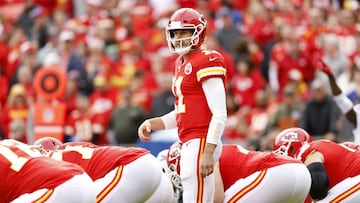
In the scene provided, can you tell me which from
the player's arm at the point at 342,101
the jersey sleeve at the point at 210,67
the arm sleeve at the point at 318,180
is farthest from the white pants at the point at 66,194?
the player's arm at the point at 342,101

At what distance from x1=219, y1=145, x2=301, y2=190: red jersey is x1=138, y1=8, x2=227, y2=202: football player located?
1.48ft

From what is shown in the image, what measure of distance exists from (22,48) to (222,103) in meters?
8.61

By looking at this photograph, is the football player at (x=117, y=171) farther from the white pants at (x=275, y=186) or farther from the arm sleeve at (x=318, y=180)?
the arm sleeve at (x=318, y=180)

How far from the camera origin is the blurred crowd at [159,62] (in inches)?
528

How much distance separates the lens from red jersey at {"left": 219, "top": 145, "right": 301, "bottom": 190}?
822 cm

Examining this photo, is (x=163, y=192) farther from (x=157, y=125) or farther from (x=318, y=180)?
(x=318, y=180)

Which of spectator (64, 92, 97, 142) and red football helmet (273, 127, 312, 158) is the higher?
red football helmet (273, 127, 312, 158)

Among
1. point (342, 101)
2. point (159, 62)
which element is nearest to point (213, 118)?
point (342, 101)

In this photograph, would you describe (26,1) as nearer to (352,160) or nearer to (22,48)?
(22,48)

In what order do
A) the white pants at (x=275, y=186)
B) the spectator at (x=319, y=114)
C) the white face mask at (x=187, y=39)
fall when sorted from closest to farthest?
the white face mask at (x=187, y=39)
the white pants at (x=275, y=186)
the spectator at (x=319, y=114)

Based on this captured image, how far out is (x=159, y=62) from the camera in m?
15.0

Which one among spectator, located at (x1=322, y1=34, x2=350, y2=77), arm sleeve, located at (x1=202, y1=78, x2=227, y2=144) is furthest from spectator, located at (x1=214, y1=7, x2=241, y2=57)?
arm sleeve, located at (x1=202, y1=78, x2=227, y2=144)

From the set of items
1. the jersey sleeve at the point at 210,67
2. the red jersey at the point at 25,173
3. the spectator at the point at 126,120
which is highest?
the jersey sleeve at the point at 210,67

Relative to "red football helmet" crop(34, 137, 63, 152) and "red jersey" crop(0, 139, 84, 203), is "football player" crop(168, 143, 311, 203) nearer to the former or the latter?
"red football helmet" crop(34, 137, 63, 152)
